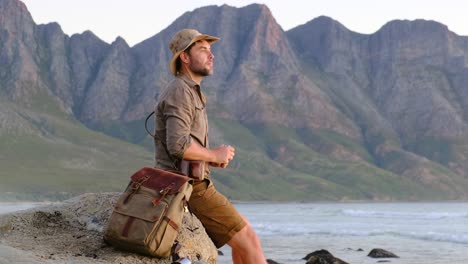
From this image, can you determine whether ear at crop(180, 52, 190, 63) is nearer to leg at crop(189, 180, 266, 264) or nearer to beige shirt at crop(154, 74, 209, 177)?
beige shirt at crop(154, 74, 209, 177)

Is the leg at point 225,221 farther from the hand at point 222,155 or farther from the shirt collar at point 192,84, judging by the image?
the shirt collar at point 192,84

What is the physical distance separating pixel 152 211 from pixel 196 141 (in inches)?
27.5

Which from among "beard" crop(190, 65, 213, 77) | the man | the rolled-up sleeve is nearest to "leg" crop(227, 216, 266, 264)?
the man

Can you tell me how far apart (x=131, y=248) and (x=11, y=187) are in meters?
167

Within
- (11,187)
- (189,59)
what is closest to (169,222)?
(189,59)

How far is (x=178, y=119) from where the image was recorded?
6.35 meters

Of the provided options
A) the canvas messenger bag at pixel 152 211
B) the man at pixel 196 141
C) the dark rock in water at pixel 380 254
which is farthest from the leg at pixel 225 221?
the dark rock in water at pixel 380 254

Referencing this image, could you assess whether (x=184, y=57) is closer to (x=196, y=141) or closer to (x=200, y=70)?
(x=200, y=70)

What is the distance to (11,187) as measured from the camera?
16700 cm

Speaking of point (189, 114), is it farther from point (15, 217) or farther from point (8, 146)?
point (8, 146)

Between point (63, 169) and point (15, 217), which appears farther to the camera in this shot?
point (63, 169)

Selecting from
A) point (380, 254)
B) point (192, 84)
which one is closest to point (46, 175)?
point (380, 254)

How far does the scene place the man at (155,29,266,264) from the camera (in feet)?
20.9

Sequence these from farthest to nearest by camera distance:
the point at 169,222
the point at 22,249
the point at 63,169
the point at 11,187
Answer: the point at 63,169 < the point at 11,187 < the point at 22,249 < the point at 169,222
